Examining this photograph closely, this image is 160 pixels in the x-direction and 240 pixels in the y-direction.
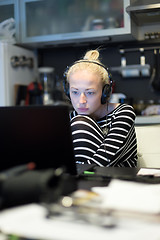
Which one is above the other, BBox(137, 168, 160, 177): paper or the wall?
the wall

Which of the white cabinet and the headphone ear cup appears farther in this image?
the white cabinet

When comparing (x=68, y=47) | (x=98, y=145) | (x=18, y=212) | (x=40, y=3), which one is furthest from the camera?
(x=68, y=47)

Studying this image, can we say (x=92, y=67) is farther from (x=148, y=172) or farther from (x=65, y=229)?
(x=65, y=229)

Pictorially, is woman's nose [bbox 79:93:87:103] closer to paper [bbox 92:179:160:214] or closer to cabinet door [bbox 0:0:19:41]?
paper [bbox 92:179:160:214]

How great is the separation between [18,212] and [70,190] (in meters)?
0.14

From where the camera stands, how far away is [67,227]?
44cm

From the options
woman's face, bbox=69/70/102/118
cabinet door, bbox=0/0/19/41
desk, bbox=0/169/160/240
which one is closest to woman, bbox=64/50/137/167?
woman's face, bbox=69/70/102/118

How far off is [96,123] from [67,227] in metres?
0.67

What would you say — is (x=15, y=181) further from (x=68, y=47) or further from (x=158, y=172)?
(x=68, y=47)

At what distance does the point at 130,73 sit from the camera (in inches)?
101

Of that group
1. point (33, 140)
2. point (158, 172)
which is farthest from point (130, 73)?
point (33, 140)

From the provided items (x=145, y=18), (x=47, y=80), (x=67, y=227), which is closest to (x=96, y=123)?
(x=67, y=227)

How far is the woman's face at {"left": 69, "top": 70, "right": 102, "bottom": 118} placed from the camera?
42.1 inches

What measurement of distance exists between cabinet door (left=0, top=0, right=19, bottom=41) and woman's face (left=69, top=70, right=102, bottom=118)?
1.77 metres
